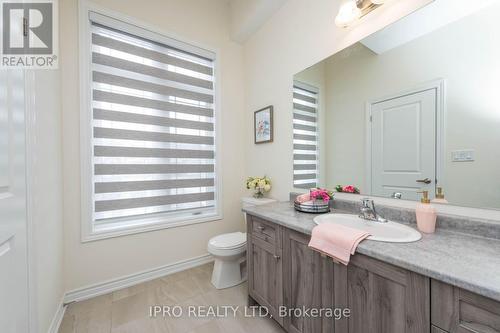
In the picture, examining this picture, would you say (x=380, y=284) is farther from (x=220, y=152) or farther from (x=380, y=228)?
(x=220, y=152)

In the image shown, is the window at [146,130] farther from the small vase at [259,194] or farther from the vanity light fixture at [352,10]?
the vanity light fixture at [352,10]

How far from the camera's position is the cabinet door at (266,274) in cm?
131

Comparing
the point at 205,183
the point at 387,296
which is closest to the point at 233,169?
the point at 205,183

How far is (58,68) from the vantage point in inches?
62.4

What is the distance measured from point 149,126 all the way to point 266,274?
5.83 feet

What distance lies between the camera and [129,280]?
6.28ft

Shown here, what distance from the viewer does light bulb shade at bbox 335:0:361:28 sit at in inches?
53.8

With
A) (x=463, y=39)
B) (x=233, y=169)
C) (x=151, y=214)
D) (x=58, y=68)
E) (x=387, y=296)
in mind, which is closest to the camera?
(x=387, y=296)

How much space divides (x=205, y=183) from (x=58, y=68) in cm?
163

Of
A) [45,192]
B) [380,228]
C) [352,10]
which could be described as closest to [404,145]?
[380,228]

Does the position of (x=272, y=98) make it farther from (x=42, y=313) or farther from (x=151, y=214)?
(x=42, y=313)

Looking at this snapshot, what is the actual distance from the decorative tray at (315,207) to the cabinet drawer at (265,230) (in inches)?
10.3

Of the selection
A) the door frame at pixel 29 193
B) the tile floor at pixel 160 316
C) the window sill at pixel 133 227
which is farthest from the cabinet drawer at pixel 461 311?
the window sill at pixel 133 227

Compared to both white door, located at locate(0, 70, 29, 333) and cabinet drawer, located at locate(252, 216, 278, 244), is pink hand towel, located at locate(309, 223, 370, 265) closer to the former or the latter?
cabinet drawer, located at locate(252, 216, 278, 244)
